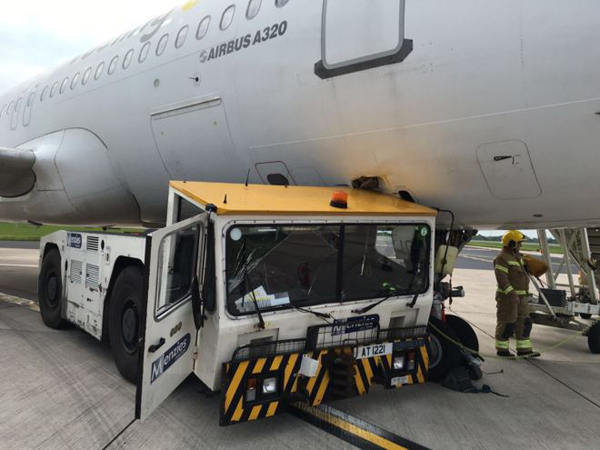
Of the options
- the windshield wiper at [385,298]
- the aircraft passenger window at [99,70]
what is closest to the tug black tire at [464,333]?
the windshield wiper at [385,298]

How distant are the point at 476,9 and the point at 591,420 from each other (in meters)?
3.71

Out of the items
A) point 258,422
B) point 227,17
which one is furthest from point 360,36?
point 258,422

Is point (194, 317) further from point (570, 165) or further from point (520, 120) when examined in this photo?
point (570, 165)

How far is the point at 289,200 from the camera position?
3.78 meters

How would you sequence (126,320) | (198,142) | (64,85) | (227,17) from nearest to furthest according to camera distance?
(126,320), (227,17), (198,142), (64,85)

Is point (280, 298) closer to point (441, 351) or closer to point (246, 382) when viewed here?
point (246, 382)

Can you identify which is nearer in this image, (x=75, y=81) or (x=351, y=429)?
(x=351, y=429)

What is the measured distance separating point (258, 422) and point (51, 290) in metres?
4.23

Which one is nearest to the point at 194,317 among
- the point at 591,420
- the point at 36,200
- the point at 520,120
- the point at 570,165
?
the point at 520,120

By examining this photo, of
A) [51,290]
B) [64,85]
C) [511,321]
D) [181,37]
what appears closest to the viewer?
[181,37]

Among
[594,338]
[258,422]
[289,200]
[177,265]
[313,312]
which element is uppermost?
[289,200]

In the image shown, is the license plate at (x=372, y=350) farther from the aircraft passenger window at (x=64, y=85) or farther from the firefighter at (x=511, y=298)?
the aircraft passenger window at (x=64, y=85)

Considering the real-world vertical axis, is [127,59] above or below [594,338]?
above

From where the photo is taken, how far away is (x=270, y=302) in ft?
11.4
